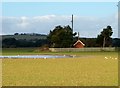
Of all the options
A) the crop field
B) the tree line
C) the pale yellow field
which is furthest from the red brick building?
the pale yellow field

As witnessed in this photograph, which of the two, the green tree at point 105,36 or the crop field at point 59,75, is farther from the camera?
the green tree at point 105,36

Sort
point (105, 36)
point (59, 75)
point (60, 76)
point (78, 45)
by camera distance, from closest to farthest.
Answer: point (60, 76)
point (59, 75)
point (78, 45)
point (105, 36)

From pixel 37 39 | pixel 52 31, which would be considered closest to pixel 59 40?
pixel 52 31

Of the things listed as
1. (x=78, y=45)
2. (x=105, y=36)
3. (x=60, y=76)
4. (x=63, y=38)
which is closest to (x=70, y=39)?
(x=63, y=38)

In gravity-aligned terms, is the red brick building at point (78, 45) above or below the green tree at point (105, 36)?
below

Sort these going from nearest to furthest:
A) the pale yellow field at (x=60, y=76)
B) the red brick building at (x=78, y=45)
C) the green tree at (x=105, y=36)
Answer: the pale yellow field at (x=60, y=76) < the red brick building at (x=78, y=45) < the green tree at (x=105, y=36)

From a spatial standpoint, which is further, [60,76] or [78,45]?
[78,45]

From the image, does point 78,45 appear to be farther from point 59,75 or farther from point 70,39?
point 59,75

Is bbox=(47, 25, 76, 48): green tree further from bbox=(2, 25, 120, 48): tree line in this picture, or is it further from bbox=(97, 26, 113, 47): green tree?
bbox=(97, 26, 113, 47): green tree

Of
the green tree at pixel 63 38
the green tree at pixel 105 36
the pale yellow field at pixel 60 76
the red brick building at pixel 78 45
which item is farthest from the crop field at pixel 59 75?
A: the green tree at pixel 105 36

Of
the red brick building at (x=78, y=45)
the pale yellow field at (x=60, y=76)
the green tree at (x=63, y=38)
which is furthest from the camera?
the red brick building at (x=78, y=45)

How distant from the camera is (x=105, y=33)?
117562 mm

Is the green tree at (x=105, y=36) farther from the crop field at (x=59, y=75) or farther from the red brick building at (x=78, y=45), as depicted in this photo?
the crop field at (x=59, y=75)

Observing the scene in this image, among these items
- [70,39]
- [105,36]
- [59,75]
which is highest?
[105,36]
